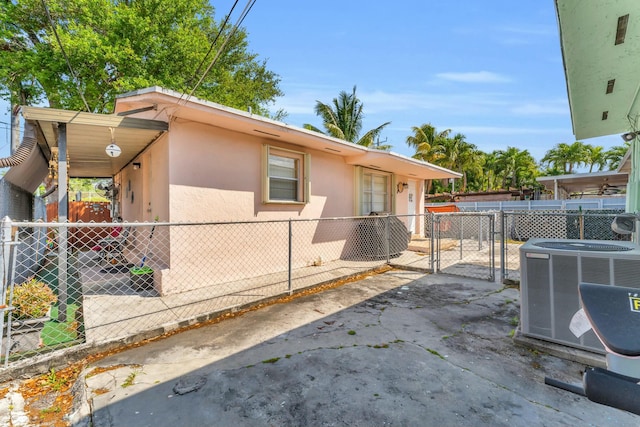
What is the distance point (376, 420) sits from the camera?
2.00 metres

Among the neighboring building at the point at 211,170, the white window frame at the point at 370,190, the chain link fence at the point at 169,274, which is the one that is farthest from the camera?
the white window frame at the point at 370,190

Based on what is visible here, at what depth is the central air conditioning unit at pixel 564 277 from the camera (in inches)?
101

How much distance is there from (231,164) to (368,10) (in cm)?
350

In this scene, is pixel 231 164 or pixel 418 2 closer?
pixel 418 2

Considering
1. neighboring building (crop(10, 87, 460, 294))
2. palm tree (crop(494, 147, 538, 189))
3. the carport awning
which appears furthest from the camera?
palm tree (crop(494, 147, 538, 189))

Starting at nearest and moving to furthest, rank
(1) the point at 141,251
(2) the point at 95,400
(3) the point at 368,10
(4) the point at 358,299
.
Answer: (2) the point at 95,400 → (3) the point at 368,10 → (4) the point at 358,299 → (1) the point at 141,251

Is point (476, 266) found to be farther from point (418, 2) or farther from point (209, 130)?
point (209, 130)

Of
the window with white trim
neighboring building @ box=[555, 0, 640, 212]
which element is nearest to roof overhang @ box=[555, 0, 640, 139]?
neighboring building @ box=[555, 0, 640, 212]

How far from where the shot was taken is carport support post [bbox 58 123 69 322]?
12.0 ft

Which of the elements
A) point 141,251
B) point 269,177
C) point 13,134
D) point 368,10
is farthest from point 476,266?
point 13,134

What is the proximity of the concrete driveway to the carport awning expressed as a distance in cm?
333

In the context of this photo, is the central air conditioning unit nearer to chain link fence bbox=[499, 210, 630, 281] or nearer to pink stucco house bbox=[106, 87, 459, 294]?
chain link fence bbox=[499, 210, 630, 281]

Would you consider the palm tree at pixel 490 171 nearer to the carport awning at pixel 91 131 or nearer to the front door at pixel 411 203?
the front door at pixel 411 203

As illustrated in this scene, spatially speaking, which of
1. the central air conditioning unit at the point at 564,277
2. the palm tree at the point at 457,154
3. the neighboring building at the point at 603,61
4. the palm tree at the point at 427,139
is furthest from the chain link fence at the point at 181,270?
the palm tree at the point at 457,154
